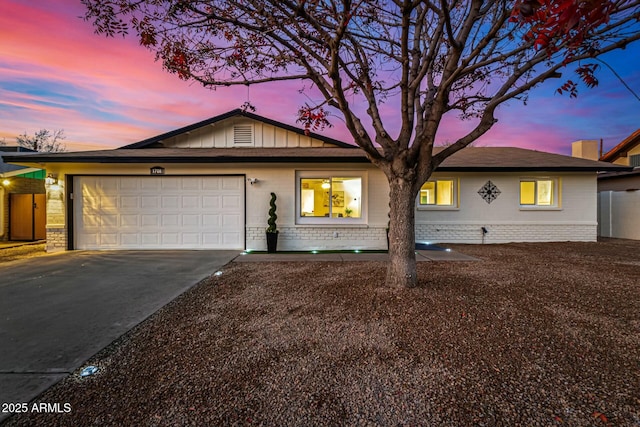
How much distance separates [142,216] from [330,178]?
612 centimetres

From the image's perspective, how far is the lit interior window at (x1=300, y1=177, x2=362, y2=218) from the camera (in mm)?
9070

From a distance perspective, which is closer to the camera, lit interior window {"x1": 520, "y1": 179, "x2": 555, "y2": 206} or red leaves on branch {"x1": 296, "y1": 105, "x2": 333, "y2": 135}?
red leaves on branch {"x1": 296, "y1": 105, "x2": 333, "y2": 135}

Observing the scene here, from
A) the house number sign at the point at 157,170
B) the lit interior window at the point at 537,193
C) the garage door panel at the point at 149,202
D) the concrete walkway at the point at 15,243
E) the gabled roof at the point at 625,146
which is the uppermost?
the gabled roof at the point at 625,146

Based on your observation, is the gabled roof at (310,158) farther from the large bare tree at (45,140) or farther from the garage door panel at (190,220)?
the large bare tree at (45,140)

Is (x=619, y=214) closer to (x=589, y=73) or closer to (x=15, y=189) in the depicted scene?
(x=589, y=73)

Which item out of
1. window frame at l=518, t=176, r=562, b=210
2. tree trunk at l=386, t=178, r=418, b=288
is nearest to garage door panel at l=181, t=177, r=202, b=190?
tree trunk at l=386, t=178, r=418, b=288

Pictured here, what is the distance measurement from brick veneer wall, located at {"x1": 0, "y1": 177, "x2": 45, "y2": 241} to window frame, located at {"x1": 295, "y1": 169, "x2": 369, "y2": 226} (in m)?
12.1

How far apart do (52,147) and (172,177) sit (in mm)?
27053

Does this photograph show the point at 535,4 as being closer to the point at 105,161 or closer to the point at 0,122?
the point at 105,161

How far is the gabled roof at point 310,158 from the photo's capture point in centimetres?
827

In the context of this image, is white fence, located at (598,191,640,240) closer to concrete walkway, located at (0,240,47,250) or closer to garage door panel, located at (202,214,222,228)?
garage door panel, located at (202,214,222,228)

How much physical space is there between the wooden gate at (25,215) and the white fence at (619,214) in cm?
2382

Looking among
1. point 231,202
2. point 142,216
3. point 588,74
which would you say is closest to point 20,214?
point 142,216

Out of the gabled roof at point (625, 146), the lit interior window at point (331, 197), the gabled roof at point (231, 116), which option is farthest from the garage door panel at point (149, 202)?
the gabled roof at point (625, 146)
